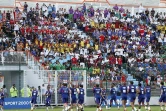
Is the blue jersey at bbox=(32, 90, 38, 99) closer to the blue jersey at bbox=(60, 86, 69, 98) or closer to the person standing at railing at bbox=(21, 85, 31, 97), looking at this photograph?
the person standing at railing at bbox=(21, 85, 31, 97)

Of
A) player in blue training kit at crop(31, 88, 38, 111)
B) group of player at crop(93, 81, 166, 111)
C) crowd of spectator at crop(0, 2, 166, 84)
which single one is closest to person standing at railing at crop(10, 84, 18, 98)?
player in blue training kit at crop(31, 88, 38, 111)

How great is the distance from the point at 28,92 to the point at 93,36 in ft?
44.7

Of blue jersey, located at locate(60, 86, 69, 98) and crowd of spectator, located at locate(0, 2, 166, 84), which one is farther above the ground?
crowd of spectator, located at locate(0, 2, 166, 84)

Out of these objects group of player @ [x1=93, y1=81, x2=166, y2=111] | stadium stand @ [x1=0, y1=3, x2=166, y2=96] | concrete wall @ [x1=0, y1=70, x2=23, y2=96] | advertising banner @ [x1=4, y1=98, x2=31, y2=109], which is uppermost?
stadium stand @ [x1=0, y1=3, x2=166, y2=96]

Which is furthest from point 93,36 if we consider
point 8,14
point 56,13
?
point 8,14

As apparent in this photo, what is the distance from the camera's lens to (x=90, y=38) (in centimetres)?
5600

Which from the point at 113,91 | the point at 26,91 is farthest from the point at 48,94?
the point at 113,91

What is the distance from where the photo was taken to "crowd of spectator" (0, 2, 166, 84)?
5022 centimetres

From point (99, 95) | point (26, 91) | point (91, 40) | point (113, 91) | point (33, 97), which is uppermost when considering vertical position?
point (91, 40)

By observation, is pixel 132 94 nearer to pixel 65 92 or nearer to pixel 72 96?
pixel 72 96

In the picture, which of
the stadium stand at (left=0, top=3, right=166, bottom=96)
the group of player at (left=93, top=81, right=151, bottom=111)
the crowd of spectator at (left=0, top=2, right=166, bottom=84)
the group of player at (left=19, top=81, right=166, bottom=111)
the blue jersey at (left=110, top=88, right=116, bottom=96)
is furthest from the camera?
the crowd of spectator at (left=0, top=2, right=166, bottom=84)

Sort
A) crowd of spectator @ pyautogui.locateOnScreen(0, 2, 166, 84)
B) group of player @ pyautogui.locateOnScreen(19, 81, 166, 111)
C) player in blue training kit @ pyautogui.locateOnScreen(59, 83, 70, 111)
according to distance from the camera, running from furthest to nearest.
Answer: crowd of spectator @ pyautogui.locateOnScreen(0, 2, 166, 84) < group of player @ pyautogui.locateOnScreen(19, 81, 166, 111) < player in blue training kit @ pyautogui.locateOnScreen(59, 83, 70, 111)

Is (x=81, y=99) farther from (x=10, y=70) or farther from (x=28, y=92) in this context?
(x=10, y=70)

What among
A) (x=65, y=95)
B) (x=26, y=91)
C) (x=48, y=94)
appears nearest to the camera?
(x=65, y=95)
